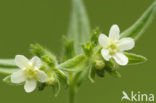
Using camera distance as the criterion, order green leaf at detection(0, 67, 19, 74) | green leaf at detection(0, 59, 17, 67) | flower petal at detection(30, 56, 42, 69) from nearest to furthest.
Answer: flower petal at detection(30, 56, 42, 69) < green leaf at detection(0, 67, 19, 74) < green leaf at detection(0, 59, 17, 67)

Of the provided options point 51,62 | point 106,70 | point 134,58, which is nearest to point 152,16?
point 134,58

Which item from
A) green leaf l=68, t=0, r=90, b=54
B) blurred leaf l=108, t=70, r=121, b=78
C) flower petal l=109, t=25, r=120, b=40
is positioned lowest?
blurred leaf l=108, t=70, r=121, b=78

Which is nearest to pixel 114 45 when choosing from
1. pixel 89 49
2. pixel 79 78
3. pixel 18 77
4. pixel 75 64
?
pixel 89 49

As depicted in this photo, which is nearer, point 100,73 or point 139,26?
point 100,73

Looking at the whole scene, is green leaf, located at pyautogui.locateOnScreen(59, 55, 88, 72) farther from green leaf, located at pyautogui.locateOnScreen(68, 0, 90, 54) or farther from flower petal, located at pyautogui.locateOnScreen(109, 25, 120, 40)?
green leaf, located at pyautogui.locateOnScreen(68, 0, 90, 54)

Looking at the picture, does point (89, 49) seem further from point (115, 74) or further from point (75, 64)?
point (115, 74)

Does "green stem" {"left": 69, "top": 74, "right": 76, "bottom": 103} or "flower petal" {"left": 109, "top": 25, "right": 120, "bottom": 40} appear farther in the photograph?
"green stem" {"left": 69, "top": 74, "right": 76, "bottom": 103}

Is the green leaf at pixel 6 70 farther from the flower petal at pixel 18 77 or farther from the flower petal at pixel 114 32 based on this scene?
the flower petal at pixel 114 32

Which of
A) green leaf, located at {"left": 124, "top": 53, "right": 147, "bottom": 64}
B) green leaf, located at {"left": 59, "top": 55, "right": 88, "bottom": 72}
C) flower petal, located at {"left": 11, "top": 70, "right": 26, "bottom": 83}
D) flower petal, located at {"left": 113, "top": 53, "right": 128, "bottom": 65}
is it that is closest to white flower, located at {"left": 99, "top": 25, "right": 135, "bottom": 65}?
flower petal, located at {"left": 113, "top": 53, "right": 128, "bottom": 65}
